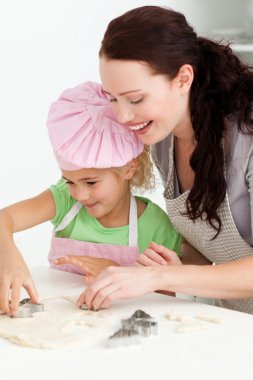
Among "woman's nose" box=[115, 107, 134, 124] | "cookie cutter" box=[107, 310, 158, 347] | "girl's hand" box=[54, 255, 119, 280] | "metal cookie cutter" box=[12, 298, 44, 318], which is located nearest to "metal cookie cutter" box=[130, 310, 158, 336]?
"cookie cutter" box=[107, 310, 158, 347]

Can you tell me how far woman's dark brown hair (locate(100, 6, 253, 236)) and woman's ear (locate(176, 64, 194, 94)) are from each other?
0.04 feet

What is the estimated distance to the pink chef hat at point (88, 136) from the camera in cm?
143

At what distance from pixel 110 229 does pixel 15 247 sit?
0.32 m

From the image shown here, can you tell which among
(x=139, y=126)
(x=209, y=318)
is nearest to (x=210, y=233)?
(x=139, y=126)

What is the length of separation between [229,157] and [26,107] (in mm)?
1559

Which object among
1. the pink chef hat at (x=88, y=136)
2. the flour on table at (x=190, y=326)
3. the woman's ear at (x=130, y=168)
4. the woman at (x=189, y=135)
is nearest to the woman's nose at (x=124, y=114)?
the woman at (x=189, y=135)

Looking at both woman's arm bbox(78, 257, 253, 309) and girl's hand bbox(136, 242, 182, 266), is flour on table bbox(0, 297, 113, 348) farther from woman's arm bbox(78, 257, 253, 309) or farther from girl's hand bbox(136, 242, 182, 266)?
girl's hand bbox(136, 242, 182, 266)

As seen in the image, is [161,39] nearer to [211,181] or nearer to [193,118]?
[193,118]

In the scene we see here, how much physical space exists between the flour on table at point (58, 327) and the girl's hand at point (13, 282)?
0.02 metres

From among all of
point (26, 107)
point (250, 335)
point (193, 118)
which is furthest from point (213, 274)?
point (26, 107)

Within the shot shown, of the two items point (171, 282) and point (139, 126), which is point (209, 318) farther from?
point (139, 126)

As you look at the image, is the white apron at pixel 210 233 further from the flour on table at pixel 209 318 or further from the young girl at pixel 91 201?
the flour on table at pixel 209 318

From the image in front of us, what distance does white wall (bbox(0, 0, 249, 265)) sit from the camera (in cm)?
277

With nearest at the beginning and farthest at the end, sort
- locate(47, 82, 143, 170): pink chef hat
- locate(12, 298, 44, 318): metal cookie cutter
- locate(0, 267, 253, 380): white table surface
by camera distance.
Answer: locate(0, 267, 253, 380): white table surface → locate(12, 298, 44, 318): metal cookie cutter → locate(47, 82, 143, 170): pink chef hat
